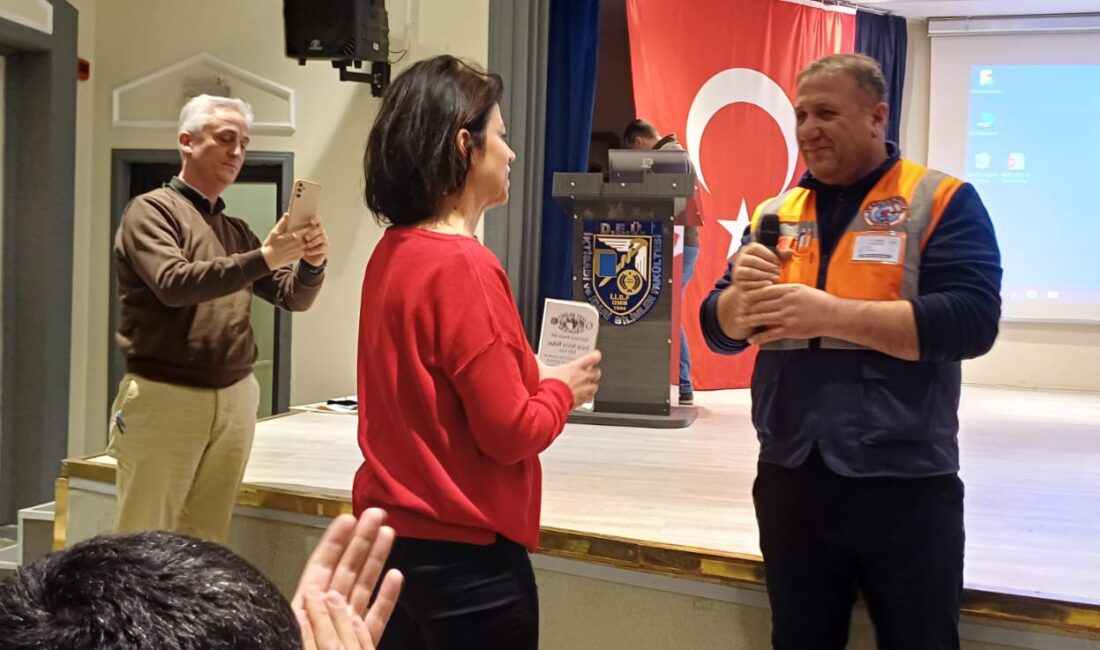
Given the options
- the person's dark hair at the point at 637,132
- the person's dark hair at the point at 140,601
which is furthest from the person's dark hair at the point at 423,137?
the person's dark hair at the point at 637,132

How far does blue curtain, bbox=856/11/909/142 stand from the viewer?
6.31 meters

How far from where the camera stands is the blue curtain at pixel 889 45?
6.31m

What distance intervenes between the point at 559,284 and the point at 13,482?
3.07 m

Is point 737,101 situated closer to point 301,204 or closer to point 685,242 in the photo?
point 685,242

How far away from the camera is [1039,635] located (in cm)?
180

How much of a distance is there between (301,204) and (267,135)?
3.32 m

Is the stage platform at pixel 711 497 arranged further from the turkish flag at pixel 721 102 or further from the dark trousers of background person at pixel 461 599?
the turkish flag at pixel 721 102

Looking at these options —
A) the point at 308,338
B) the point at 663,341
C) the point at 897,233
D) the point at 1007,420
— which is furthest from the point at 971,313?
the point at 308,338

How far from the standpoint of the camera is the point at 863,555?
1458 mm

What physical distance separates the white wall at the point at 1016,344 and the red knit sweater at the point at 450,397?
19.2ft

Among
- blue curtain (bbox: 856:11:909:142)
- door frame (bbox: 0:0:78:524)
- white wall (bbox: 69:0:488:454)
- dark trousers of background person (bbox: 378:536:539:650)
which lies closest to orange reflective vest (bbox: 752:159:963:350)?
dark trousers of background person (bbox: 378:536:539:650)

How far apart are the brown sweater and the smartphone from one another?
105mm

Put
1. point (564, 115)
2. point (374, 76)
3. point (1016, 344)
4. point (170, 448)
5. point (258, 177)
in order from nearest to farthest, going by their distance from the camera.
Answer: point (170, 448) → point (374, 76) → point (258, 177) → point (564, 115) → point (1016, 344)

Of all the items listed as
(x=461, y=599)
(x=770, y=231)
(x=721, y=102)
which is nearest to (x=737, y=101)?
(x=721, y=102)
